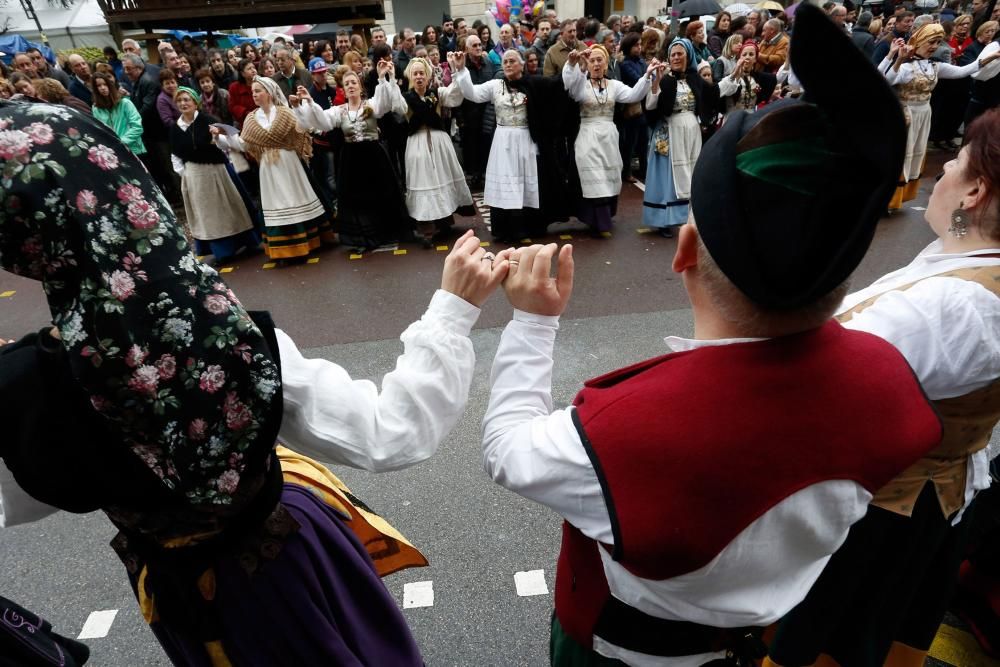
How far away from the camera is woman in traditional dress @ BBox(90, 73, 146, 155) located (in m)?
6.41

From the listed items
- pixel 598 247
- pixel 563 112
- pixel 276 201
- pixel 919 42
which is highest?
pixel 919 42

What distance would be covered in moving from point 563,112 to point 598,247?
132 cm

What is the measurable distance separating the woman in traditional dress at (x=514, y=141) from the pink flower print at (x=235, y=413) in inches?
A: 204

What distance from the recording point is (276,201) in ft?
19.1

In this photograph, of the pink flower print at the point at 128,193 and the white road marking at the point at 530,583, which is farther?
the white road marking at the point at 530,583

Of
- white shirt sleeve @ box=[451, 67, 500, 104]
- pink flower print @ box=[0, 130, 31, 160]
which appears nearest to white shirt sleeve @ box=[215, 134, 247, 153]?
white shirt sleeve @ box=[451, 67, 500, 104]

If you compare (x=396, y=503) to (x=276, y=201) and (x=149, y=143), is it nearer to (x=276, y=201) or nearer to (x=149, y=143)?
(x=276, y=201)

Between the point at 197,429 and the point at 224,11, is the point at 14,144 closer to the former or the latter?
the point at 197,429

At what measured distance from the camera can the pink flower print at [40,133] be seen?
79 centimetres

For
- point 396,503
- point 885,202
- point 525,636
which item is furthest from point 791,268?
point 396,503

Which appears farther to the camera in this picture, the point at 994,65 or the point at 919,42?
the point at 994,65

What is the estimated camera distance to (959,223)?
1436 mm

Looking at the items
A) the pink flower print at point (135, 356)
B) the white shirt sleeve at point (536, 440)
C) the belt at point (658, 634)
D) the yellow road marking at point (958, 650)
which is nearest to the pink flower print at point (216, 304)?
the pink flower print at point (135, 356)

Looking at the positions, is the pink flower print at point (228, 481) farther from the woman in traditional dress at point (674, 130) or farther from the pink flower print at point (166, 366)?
the woman in traditional dress at point (674, 130)
